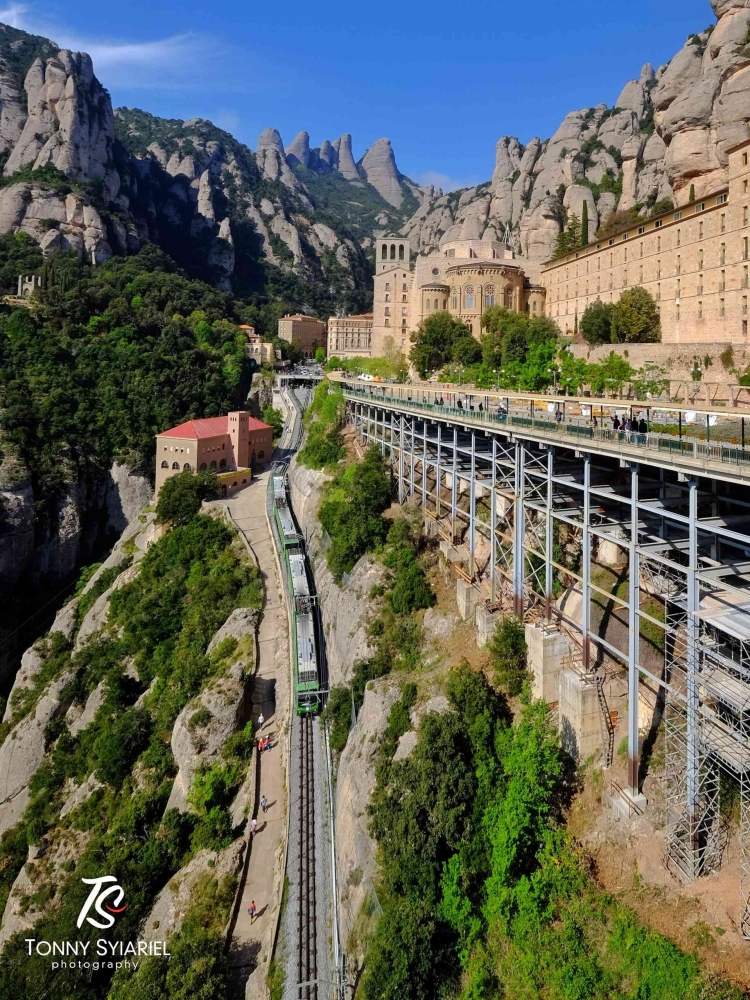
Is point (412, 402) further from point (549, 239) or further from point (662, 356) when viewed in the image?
point (549, 239)

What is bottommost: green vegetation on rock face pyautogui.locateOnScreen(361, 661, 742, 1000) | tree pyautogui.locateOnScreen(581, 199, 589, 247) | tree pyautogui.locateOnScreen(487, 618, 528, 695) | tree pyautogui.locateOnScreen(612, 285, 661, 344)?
green vegetation on rock face pyautogui.locateOnScreen(361, 661, 742, 1000)

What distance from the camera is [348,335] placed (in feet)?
338

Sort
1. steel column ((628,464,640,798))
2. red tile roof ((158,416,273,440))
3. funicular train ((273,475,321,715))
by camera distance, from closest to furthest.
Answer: steel column ((628,464,640,798)), funicular train ((273,475,321,715)), red tile roof ((158,416,273,440))

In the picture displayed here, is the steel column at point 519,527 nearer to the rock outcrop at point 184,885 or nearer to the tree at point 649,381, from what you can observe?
the rock outcrop at point 184,885

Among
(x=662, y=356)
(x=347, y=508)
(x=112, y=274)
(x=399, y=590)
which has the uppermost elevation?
(x=112, y=274)

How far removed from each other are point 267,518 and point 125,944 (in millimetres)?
27139

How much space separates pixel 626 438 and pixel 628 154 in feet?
297

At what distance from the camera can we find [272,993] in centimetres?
1567

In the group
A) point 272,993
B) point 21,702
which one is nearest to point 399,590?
point 272,993

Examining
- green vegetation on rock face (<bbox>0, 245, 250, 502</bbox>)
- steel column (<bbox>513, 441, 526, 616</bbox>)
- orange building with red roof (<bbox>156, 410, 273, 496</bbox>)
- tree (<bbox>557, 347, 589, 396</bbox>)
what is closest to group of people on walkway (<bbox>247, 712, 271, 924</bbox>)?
steel column (<bbox>513, 441, 526, 616</bbox>)

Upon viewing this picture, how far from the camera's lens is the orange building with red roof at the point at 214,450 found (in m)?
49.8

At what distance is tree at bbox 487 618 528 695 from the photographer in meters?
19.0

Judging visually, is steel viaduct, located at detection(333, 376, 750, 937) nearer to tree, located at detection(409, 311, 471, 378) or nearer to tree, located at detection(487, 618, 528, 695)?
tree, located at detection(487, 618, 528, 695)

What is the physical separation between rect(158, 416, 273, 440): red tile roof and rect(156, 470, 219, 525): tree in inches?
200
